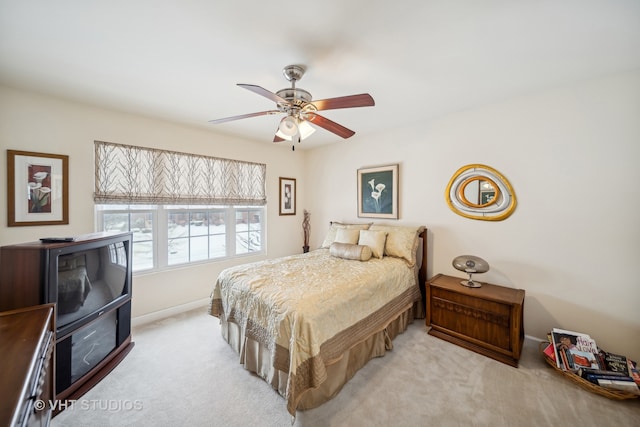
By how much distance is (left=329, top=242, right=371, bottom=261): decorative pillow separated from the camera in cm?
281

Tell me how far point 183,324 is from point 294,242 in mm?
2174

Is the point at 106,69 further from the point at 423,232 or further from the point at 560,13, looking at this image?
the point at 423,232

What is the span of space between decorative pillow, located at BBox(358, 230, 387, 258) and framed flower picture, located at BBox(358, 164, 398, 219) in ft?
1.90

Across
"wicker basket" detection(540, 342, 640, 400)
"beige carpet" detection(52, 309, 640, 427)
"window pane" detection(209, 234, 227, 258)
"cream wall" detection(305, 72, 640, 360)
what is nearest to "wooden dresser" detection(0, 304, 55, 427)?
"beige carpet" detection(52, 309, 640, 427)

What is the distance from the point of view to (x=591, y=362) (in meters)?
1.89

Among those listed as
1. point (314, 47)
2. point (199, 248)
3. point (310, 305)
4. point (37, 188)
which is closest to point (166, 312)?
point (199, 248)

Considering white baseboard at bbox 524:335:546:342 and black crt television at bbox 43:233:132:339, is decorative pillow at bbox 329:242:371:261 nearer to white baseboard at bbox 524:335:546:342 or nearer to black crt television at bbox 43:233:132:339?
white baseboard at bbox 524:335:546:342

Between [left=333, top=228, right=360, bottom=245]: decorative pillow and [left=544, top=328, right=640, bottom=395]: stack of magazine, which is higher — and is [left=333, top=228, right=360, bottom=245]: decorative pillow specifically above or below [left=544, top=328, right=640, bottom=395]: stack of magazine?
above

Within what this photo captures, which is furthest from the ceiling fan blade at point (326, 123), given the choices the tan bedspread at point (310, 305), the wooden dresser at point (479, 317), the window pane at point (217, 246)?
the window pane at point (217, 246)

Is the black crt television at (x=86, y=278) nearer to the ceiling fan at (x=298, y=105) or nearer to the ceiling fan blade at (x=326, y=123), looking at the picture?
the ceiling fan at (x=298, y=105)

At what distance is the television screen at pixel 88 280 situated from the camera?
1.63m

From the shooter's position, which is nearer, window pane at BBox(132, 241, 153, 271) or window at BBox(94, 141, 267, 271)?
window at BBox(94, 141, 267, 271)

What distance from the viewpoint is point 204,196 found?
3316 mm

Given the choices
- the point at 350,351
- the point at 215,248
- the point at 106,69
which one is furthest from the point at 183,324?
the point at 106,69
